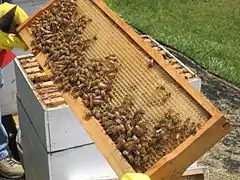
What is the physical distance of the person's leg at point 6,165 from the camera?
18.0ft

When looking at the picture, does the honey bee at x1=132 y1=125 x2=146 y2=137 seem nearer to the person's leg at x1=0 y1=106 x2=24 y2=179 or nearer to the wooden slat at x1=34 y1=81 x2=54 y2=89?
the wooden slat at x1=34 y1=81 x2=54 y2=89

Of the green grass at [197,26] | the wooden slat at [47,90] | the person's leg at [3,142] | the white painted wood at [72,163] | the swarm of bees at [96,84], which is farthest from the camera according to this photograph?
the green grass at [197,26]

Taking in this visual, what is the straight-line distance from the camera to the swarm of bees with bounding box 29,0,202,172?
2598mm

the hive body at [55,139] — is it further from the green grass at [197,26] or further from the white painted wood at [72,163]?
the green grass at [197,26]

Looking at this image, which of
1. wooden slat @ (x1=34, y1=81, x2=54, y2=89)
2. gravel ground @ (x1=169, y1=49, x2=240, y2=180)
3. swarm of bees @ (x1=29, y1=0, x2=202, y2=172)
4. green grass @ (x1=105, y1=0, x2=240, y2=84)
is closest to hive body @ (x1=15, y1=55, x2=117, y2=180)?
wooden slat @ (x1=34, y1=81, x2=54, y2=89)

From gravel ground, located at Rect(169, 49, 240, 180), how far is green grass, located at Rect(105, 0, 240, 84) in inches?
7.6

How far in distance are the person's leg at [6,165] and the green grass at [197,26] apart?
329 centimetres

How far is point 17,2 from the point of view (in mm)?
5492

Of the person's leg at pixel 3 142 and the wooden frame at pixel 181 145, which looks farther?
the person's leg at pixel 3 142

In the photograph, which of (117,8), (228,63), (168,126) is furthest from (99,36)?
(117,8)

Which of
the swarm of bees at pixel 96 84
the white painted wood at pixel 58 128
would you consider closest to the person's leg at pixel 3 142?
the white painted wood at pixel 58 128

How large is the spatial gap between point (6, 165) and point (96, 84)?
277 cm

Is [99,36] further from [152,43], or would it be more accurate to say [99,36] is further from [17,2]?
[17,2]

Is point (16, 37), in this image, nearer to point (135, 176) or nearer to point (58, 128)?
point (58, 128)
